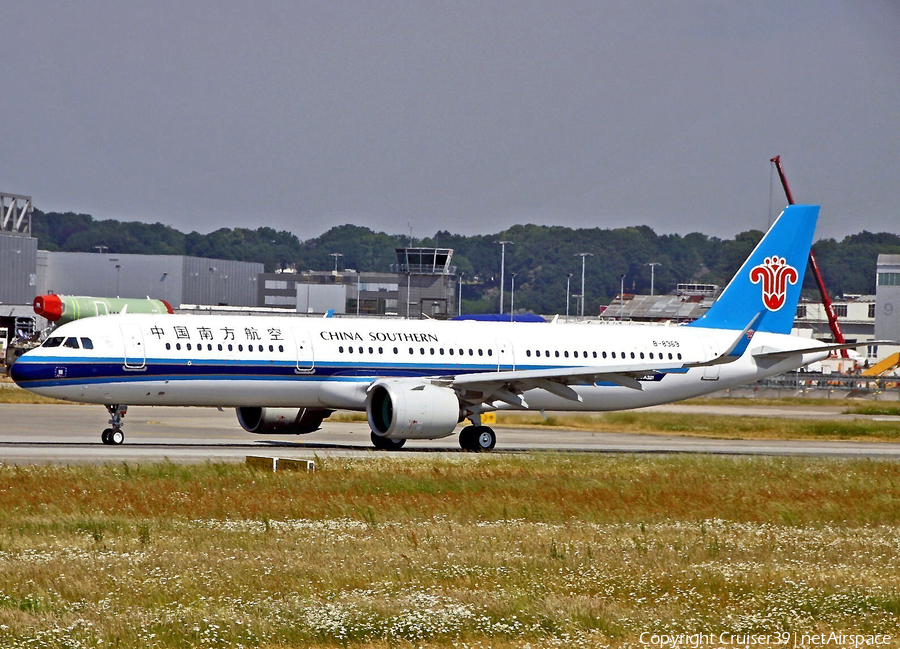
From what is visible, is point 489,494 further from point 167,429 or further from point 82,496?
point 167,429

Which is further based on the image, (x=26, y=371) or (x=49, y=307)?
(x=49, y=307)

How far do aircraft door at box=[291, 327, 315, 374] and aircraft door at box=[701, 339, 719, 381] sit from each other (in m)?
14.1

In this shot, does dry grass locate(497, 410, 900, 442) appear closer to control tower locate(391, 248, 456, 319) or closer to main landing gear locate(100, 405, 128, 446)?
main landing gear locate(100, 405, 128, 446)

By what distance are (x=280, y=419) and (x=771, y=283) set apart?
60.5 ft

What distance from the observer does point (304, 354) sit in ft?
118

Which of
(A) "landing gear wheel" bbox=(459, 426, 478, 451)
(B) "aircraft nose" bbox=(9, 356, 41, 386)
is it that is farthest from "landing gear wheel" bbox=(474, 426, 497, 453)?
(B) "aircraft nose" bbox=(9, 356, 41, 386)

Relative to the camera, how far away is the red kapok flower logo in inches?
1737

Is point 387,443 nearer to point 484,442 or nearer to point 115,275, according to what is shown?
point 484,442

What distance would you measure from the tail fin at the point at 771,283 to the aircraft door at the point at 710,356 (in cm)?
132

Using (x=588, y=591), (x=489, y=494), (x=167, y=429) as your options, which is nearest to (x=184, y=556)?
(x=588, y=591)

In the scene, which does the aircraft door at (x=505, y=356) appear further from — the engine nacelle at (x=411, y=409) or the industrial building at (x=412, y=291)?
the industrial building at (x=412, y=291)

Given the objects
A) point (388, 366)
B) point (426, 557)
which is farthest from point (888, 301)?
point (426, 557)

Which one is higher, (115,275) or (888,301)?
(115,275)

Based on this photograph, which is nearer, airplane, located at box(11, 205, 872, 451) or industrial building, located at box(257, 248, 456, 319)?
airplane, located at box(11, 205, 872, 451)
